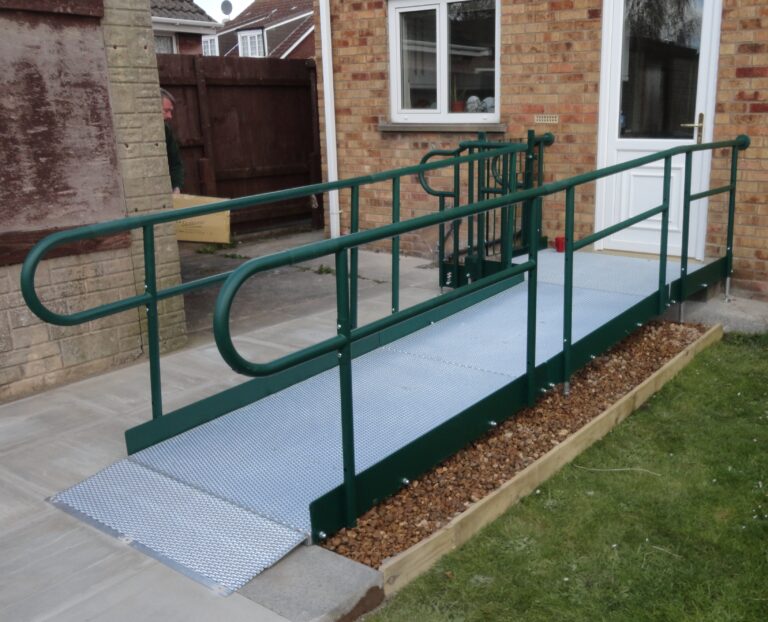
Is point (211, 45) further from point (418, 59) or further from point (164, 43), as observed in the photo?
point (418, 59)

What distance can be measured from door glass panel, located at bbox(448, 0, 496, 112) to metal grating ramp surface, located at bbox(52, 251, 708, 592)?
3090mm

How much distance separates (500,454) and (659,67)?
4.03m

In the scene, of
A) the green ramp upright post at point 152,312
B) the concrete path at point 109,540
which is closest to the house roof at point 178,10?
the concrete path at point 109,540

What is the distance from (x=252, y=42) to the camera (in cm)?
3203

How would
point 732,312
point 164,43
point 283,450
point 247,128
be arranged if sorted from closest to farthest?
1. point 283,450
2. point 732,312
3. point 247,128
4. point 164,43

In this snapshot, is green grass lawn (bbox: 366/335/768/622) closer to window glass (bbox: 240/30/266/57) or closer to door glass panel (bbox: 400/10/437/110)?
door glass panel (bbox: 400/10/437/110)

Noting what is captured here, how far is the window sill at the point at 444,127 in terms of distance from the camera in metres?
7.39

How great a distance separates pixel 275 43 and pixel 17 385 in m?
27.3

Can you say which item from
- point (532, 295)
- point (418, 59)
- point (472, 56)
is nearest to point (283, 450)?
point (532, 295)

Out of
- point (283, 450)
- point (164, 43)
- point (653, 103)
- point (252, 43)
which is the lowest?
point (283, 450)

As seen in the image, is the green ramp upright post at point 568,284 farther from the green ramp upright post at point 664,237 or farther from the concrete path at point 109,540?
the concrete path at point 109,540

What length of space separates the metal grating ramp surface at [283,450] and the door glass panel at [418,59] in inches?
138

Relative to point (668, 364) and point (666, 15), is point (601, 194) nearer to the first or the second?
point (666, 15)

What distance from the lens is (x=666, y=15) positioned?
636 cm
